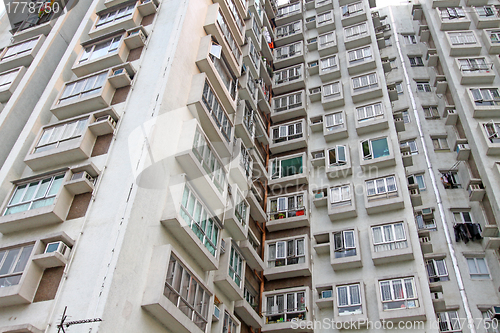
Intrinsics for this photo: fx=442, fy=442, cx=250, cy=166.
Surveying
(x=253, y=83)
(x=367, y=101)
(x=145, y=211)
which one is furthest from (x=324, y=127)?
(x=145, y=211)

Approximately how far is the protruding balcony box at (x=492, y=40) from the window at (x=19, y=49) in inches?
1135

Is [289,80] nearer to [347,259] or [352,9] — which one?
[352,9]

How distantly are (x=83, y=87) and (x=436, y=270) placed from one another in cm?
1927

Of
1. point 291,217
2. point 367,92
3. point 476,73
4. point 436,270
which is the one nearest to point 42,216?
point 291,217

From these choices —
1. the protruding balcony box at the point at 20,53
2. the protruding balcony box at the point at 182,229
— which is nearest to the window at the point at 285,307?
the protruding balcony box at the point at 182,229

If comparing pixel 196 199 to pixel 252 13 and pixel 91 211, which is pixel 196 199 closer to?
pixel 91 211

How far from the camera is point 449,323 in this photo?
20.4 metres

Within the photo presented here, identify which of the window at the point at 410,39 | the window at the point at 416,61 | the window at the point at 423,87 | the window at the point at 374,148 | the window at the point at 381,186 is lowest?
the window at the point at 381,186

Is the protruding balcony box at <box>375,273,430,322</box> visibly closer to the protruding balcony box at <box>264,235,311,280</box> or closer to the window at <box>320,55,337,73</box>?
the protruding balcony box at <box>264,235,311,280</box>

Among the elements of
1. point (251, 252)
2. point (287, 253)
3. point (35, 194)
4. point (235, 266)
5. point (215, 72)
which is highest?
point (215, 72)

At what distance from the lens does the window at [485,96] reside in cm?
2631

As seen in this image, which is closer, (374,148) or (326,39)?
(374,148)

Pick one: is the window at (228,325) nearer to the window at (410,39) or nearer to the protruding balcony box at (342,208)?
the protruding balcony box at (342,208)

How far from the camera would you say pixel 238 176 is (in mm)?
23109
